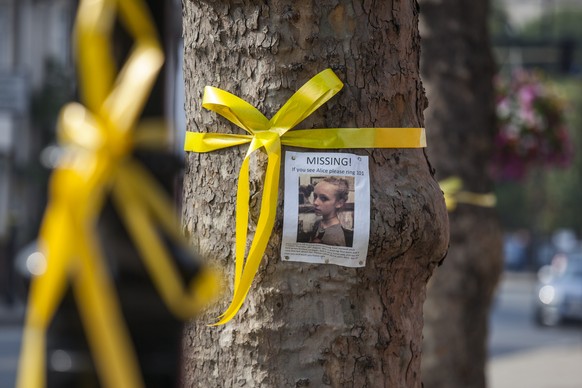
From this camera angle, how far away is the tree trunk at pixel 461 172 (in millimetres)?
5648

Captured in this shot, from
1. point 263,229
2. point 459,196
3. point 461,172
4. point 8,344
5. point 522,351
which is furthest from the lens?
point 522,351

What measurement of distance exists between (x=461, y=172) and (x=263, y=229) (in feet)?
13.3

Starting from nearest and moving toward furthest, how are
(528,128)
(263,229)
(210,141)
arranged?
(263,229), (210,141), (528,128)

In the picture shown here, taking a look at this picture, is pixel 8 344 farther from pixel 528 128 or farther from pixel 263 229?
pixel 263 229

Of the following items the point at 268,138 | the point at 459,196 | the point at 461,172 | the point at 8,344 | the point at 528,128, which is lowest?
the point at 8,344

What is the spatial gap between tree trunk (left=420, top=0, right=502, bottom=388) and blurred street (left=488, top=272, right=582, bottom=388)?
5.46 metres

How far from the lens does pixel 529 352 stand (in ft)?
53.3

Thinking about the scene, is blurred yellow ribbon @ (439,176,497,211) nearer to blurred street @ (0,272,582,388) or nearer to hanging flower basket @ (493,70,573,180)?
hanging flower basket @ (493,70,573,180)

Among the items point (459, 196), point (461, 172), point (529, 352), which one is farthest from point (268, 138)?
point (529, 352)

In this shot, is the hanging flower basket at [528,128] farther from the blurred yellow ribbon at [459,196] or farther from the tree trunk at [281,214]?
the tree trunk at [281,214]

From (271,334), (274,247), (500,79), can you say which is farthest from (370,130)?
(500,79)

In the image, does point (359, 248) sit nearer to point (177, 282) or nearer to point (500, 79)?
point (177, 282)

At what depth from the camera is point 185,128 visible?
2.19 m

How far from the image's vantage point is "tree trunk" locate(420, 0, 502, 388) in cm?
565
